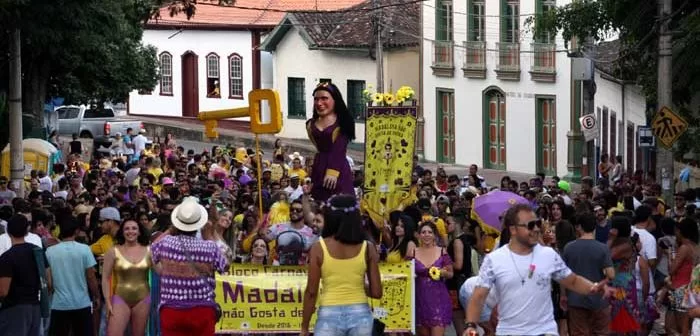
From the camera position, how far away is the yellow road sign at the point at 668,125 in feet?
84.5

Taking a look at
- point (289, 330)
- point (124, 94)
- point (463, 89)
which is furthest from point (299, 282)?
point (463, 89)

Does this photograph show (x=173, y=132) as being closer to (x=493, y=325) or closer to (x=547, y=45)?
(x=547, y=45)

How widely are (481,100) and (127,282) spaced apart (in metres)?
35.5

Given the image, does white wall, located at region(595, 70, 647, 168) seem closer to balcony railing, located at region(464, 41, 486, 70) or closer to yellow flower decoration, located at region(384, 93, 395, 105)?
balcony railing, located at region(464, 41, 486, 70)

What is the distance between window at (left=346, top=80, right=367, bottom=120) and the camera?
5553cm

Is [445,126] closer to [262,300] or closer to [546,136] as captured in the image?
[546,136]

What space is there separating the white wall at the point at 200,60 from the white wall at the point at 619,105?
64.0ft

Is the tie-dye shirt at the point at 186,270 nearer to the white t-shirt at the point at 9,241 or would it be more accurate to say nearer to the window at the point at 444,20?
the white t-shirt at the point at 9,241

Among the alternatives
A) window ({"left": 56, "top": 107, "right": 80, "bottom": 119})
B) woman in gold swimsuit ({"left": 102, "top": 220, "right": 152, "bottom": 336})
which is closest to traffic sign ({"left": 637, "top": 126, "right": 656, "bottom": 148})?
woman in gold swimsuit ({"left": 102, "top": 220, "right": 152, "bottom": 336})

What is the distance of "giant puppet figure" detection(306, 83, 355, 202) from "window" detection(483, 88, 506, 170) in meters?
30.6

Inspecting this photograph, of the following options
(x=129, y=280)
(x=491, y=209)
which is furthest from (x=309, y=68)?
(x=129, y=280)

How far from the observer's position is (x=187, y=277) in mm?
13672

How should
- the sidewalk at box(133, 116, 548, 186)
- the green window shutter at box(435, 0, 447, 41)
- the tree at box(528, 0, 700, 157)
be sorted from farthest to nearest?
1. the sidewalk at box(133, 116, 548, 186)
2. the green window shutter at box(435, 0, 447, 41)
3. the tree at box(528, 0, 700, 157)

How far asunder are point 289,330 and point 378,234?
230 centimetres
